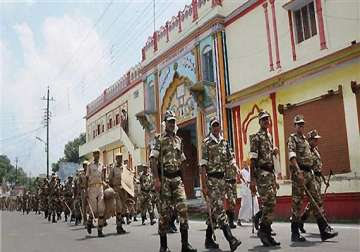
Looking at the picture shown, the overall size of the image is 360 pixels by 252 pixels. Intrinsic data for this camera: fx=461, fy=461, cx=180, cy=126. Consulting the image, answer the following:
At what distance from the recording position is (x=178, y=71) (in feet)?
69.9

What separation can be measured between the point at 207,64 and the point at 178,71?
229 centimetres

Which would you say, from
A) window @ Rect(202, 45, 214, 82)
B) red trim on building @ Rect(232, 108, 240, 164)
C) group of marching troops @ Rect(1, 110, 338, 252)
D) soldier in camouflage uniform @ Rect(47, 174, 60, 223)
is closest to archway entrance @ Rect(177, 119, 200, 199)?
window @ Rect(202, 45, 214, 82)

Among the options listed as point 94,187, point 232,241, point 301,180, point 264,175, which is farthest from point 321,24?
point 232,241

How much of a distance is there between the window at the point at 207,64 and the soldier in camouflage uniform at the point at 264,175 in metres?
11.4

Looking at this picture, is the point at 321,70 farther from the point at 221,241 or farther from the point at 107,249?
the point at 107,249

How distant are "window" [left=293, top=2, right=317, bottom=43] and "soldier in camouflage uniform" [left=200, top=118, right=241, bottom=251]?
7.68 meters

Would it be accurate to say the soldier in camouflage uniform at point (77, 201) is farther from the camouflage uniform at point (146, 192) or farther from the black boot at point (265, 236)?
the black boot at point (265, 236)

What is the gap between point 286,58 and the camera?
15031mm

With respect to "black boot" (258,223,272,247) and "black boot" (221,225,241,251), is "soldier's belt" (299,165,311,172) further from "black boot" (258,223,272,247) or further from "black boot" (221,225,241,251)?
"black boot" (221,225,241,251)

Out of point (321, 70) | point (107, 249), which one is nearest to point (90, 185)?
point (107, 249)

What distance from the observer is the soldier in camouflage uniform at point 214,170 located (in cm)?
735

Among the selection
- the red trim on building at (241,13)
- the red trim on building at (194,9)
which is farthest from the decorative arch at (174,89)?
the red trim on building at (241,13)

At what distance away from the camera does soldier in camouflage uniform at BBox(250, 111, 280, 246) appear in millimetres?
7410

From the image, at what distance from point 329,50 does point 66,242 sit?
8833 mm
